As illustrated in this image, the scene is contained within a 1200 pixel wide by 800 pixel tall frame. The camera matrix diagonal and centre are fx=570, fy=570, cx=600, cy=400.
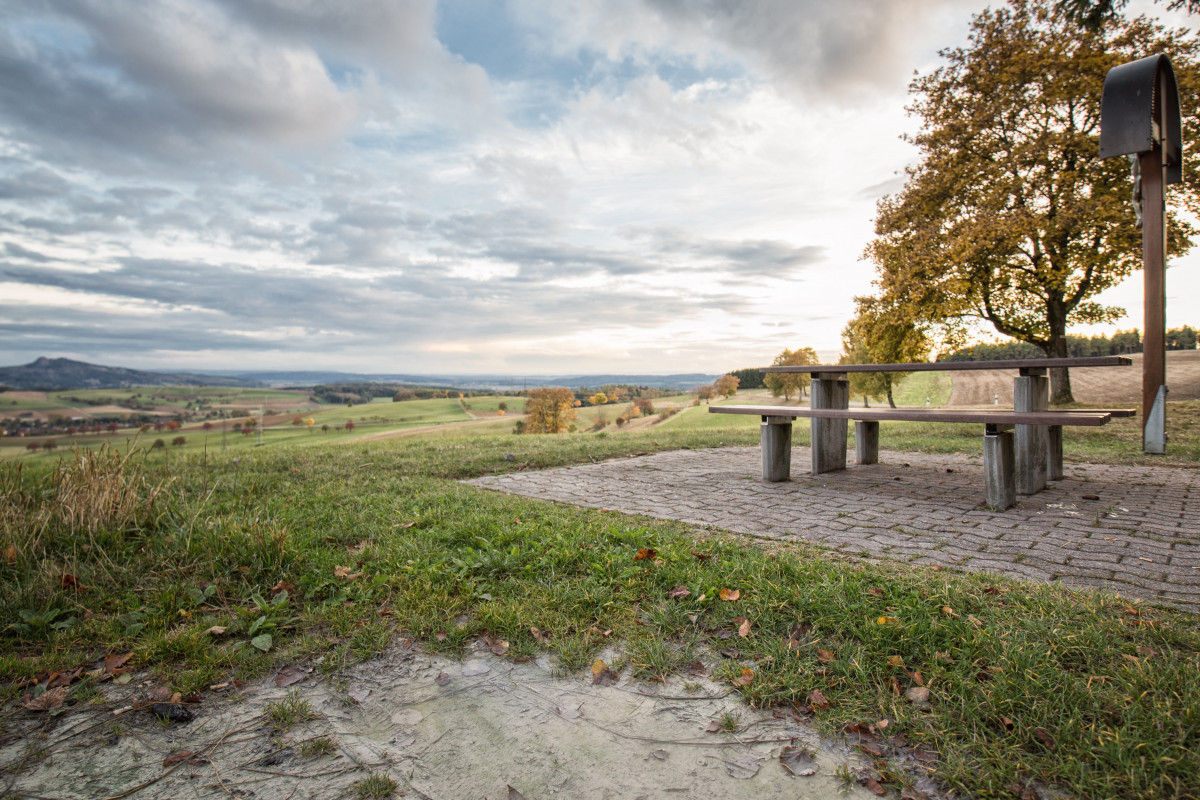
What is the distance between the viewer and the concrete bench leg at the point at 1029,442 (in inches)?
198

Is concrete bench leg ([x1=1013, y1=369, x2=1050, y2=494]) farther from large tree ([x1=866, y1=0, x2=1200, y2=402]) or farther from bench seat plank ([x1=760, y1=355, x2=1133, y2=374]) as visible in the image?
large tree ([x1=866, y1=0, x2=1200, y2=402])

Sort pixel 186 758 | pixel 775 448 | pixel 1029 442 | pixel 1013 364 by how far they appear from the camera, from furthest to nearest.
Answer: pixel 775 448
pixel 1029 442
pixel 1013 364
pixel 186 758

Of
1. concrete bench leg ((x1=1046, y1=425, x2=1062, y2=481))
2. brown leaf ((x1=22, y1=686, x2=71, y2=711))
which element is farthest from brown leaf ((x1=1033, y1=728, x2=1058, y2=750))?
concrete bench leg ((x1=1046, y1=425, x2=1062, y2=481))

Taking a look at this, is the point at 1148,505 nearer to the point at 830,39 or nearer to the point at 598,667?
the point at 598,667

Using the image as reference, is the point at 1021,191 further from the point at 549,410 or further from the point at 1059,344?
the point at 549,410

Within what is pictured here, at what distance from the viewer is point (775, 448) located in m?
5.76

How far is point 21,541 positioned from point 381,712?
2970 millimetres

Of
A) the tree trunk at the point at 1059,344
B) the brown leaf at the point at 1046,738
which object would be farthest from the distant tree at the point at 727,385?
the brown leaf at the point at 1046,738

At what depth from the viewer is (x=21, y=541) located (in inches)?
132

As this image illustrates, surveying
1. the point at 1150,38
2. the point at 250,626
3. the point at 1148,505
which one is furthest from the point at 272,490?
the point at 1150,38

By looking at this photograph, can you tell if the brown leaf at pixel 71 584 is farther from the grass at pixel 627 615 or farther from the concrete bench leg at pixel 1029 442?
the concrete bench leg at pixel 1029 442

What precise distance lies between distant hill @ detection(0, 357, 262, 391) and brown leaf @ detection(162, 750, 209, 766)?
1884cm

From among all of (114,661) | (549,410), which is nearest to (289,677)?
(114,661)

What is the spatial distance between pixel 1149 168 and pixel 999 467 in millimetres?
5671
